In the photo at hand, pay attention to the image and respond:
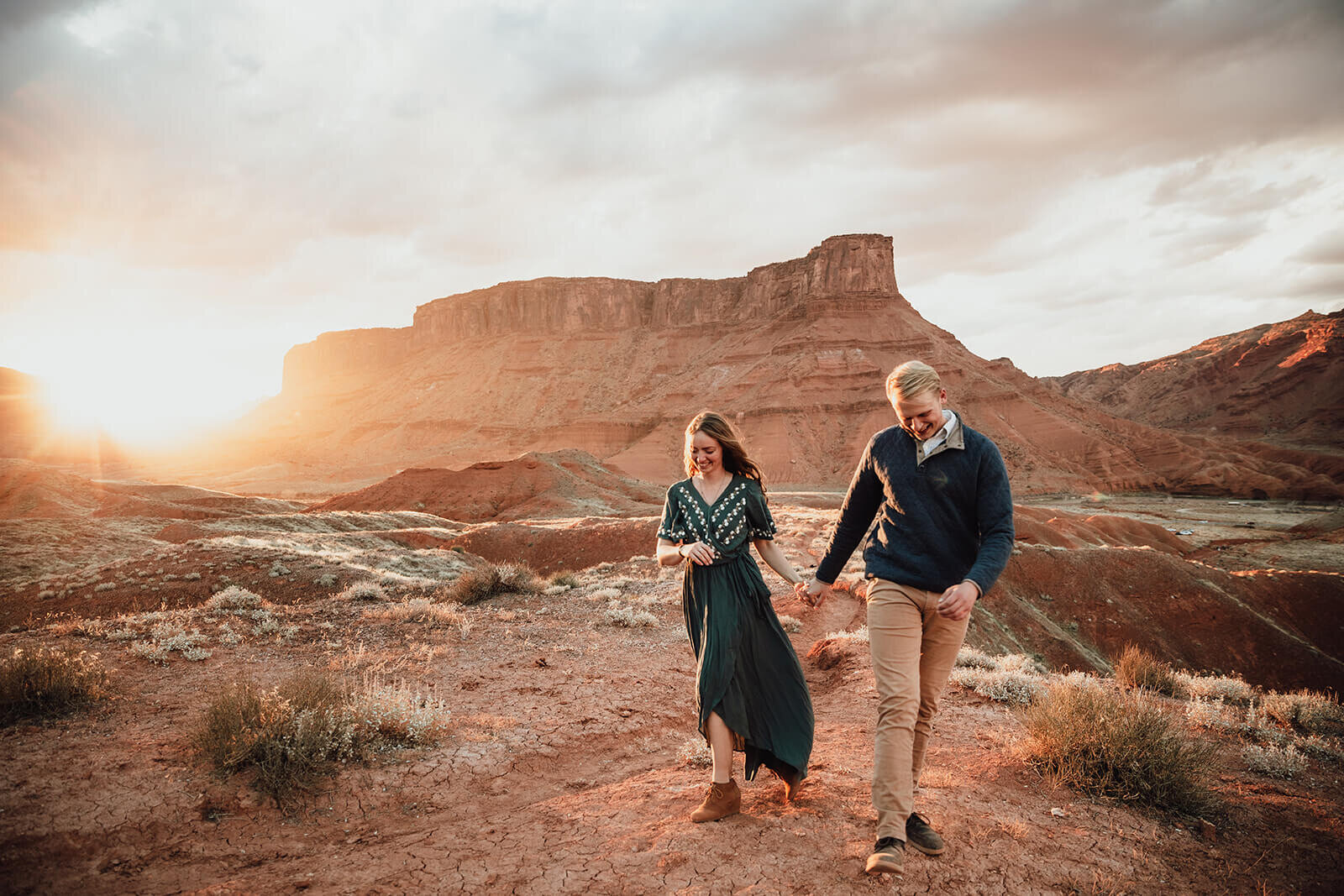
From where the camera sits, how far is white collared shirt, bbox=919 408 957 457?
3.13 meters

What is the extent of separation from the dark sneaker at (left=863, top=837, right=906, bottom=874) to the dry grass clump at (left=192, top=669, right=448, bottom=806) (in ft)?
10.3

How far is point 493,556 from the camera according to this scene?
19219 millimetres

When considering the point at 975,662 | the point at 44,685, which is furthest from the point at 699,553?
the point at 44,685

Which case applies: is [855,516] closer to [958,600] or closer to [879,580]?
[879,580]

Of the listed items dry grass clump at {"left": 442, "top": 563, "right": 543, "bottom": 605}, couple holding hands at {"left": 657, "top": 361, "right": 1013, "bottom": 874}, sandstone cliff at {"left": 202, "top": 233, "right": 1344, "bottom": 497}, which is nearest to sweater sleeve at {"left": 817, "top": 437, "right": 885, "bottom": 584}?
couple holding hands at {"left": 657, "top": 361, "right": 1013, "bottom": 874}

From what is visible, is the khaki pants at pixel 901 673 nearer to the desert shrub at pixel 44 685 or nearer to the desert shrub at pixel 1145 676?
the desert shrub at pixel 1145 676

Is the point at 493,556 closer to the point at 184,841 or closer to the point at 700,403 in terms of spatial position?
the point at 184,841

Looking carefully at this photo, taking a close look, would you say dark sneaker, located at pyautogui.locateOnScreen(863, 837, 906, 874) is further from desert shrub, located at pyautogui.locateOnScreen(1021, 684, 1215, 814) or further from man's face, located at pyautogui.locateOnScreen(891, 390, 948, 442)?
man's face, located at pyautogui.locateOnScreen(891, 390, 948, 442)

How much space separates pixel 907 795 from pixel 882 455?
5.15 ft

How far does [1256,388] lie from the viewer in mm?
73875

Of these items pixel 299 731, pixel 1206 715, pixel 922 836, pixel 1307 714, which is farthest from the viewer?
pixel 1307 714

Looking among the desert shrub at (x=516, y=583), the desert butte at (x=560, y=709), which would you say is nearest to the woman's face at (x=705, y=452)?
the desert butte at (x=560, y=709)

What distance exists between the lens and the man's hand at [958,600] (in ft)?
9.12

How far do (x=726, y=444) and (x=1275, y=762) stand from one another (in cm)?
407
